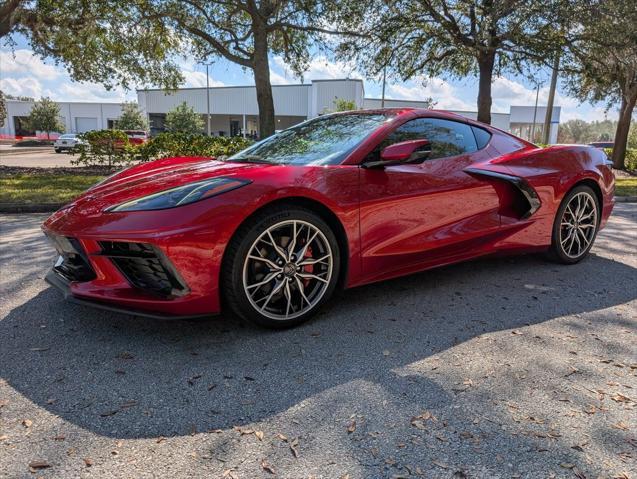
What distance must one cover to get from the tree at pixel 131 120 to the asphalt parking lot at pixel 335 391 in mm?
51629

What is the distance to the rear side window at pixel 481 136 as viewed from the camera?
3.88m

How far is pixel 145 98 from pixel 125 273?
61.0 meters

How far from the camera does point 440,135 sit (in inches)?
145

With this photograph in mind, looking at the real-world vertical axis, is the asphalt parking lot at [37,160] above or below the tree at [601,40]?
below

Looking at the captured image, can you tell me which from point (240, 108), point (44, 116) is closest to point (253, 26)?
point (240, 108)

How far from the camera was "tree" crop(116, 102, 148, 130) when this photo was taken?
5023 centimetres

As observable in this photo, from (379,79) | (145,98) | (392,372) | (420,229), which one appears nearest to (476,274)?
(420,229)

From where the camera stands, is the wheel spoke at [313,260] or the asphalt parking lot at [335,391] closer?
the asphalt parking lot at [335,391]

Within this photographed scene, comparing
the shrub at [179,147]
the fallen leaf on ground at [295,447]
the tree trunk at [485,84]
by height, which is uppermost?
the tree trunk at [485,84]

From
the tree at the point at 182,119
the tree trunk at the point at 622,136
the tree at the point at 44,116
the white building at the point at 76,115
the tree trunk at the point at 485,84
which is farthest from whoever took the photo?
the white building at the point at 76,115

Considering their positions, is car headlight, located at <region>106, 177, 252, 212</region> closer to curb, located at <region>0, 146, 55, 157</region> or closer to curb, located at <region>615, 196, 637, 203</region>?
curb, located at <region>615, 196, 637, 203</region>

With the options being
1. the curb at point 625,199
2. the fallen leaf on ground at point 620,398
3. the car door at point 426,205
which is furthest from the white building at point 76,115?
the fallen leaf on ground at point 620,398

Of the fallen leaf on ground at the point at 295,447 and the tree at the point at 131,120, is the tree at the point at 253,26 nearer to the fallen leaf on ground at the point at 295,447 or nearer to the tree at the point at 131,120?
Answer: the fallen leaf on ground at the point at 295,447

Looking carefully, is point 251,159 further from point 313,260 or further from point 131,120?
point 131,120
